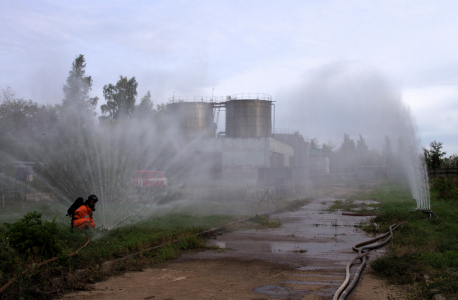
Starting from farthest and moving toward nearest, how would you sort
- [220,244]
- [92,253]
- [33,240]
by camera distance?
1. [220,244]
2. [92,253]
3. [33,240]

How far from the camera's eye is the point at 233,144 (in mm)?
48312

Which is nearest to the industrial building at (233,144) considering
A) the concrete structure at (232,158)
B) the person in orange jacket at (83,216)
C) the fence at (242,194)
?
the concrete structure at (232,158)

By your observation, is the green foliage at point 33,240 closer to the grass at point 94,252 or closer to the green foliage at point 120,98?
the grass at point 94,252

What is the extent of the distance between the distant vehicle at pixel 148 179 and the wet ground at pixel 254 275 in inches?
757

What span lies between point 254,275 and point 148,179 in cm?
2530

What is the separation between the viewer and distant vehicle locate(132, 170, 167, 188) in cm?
3119

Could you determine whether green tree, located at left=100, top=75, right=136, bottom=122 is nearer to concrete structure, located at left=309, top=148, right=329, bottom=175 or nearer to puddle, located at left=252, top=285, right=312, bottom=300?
puddle, located at left=252, top=285, right=312, bottom=300

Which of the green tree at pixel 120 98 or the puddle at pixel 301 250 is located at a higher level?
the green tree at pixel 120 98

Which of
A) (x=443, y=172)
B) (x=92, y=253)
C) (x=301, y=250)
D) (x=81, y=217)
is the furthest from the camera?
(x=443, y=172)

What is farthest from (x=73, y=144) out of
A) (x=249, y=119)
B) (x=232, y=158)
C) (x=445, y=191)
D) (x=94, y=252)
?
(x=249, y=119)

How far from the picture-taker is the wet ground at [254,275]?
21.6ft

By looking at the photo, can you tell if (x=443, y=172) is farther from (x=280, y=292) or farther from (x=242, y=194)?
(x=280, y=292)

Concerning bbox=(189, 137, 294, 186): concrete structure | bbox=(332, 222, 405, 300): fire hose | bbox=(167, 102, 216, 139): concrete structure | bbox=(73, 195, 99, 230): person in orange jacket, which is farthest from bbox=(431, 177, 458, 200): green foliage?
bbox=(167, 102, 216, 139): concrete structure

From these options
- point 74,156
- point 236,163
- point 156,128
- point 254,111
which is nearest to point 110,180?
point 74,156
